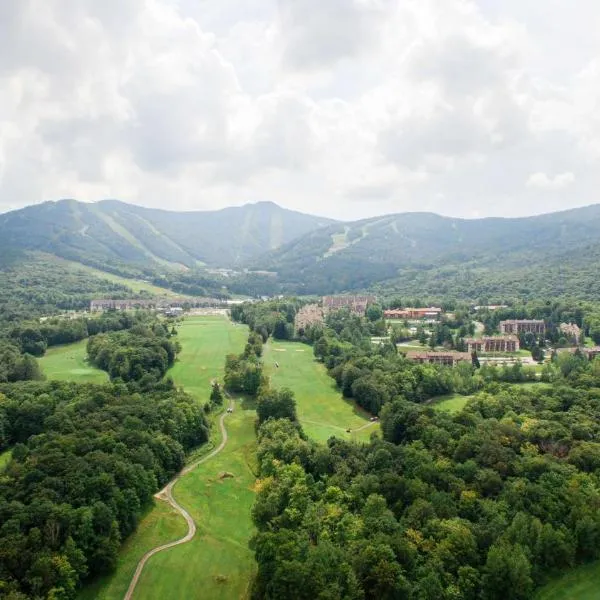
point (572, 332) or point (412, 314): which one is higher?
point (412, 314)

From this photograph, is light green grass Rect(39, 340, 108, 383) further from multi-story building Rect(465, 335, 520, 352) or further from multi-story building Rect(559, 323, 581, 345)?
multi-story building Rect(559, 323, 581, 345)

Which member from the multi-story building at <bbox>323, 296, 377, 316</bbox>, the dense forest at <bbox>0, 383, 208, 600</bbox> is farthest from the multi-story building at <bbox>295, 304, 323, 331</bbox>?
the dense forest at <bbox>0, 383, 208, 600</bbox>

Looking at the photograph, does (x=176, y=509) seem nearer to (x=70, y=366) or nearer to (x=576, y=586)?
(x=576, y=586)

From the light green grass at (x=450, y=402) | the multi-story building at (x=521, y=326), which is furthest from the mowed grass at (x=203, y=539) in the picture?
the multi-story building at (x=521, y=326)

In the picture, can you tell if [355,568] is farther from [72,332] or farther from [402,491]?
[72,332]

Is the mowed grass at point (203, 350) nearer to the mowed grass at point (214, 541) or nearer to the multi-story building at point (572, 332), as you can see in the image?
the mowed grass at point (214, 541)

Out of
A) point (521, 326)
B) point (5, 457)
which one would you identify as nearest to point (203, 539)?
point (5, 457)
